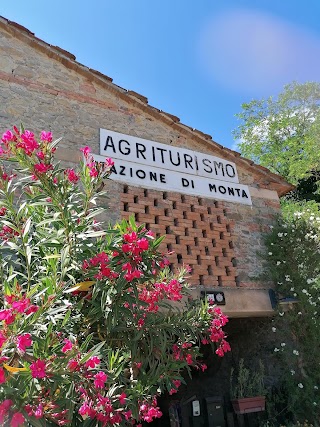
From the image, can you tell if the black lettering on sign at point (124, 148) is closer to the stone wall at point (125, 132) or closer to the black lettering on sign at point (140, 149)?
the black lettering on sign at point (140, 149)

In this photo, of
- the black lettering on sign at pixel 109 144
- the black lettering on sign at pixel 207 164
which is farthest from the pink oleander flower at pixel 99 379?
the black lettering on sign at pixel 207 164

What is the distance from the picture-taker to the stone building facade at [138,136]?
5469 millimetres

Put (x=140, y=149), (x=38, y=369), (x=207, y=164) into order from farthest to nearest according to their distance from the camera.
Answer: (x=207, y=164) → (x=140, y=149) → (x=38, y=369)

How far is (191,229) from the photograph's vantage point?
589 cm

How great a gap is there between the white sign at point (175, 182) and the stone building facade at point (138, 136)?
0.08 m

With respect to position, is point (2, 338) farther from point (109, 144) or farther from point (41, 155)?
point (109, 144)

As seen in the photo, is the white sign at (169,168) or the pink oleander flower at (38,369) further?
the white sign at (169,168)

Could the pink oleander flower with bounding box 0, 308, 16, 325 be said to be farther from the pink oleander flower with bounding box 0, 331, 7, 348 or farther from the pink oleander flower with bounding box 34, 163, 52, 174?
the pink oleander flower with bounding box 34, 163, 52, 174

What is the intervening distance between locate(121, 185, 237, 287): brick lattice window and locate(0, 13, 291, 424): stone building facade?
0.05 ft

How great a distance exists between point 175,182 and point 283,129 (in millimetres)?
14177

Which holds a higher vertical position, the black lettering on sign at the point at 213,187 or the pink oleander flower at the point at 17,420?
the black lettering on sign at the point at 213,187

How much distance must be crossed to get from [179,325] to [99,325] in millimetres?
794

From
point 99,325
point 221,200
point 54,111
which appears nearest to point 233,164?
point 221,200

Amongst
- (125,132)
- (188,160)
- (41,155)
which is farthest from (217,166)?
(41,155)
